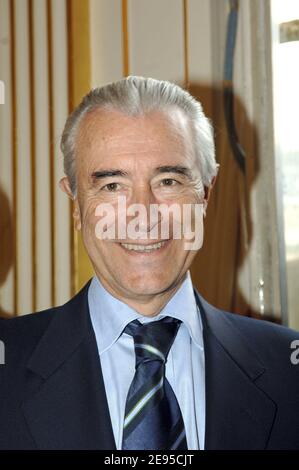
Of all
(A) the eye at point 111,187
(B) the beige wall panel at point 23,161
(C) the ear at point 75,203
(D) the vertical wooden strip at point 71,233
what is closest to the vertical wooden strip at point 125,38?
(D) the vertical wooden strip at point 71,233

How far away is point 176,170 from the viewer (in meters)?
1.05

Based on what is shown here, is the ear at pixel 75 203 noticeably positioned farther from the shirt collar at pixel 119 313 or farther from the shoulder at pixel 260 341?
the shoulder at pixel 260 341

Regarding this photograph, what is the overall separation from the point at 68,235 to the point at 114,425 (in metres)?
1.14

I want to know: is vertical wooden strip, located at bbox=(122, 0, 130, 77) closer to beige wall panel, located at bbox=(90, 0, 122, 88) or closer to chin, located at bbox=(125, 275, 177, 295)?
beige wall panel, located at bbox=(90, 0, 122, 88)

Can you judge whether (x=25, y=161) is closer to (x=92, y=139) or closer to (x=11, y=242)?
(x=11, y=242)

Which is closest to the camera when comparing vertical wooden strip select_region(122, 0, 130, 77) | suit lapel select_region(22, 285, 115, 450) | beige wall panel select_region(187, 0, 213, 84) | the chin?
suit lapel select_region(22, 285, 115, 450)

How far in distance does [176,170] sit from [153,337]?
23cm

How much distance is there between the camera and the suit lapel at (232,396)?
0.99 m

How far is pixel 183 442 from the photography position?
0.96 metres

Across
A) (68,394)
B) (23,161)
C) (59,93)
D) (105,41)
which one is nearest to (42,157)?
(23,161)

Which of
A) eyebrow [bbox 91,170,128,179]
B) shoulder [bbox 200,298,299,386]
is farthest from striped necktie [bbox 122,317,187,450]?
eyebrow [bbox 91,170,128,179]

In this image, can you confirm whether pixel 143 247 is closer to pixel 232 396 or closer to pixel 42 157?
pixel 232 396

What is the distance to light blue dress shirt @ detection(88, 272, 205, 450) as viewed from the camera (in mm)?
989

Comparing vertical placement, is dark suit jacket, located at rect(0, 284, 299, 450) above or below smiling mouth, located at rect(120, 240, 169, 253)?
below
